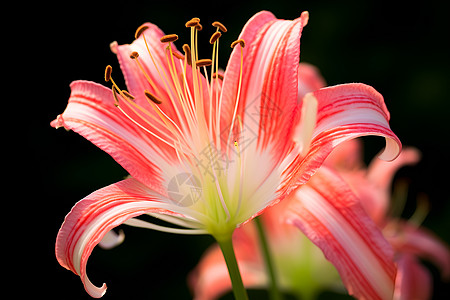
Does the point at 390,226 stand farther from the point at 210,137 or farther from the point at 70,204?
the point at 70,204

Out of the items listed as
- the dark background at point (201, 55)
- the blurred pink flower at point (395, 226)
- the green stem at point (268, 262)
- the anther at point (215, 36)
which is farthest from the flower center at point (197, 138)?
the dark background at point (201, 55)

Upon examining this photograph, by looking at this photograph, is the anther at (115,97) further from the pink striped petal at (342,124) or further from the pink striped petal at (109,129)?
the pink striped petal at (342,124)

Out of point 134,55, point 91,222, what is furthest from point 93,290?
point 134,55

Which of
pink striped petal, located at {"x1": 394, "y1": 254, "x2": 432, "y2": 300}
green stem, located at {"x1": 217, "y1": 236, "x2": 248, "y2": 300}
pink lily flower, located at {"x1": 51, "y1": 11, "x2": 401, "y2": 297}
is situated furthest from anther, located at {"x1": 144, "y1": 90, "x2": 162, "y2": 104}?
pink striped petal, located at {"x1": 394, "y1": 254, "x2": 432, "y2": 300}

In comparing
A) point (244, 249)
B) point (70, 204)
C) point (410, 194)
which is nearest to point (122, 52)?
point (244, 249)

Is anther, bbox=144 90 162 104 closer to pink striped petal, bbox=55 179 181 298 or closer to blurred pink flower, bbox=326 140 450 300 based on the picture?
pink striped petal, bbox=55 179 181 298

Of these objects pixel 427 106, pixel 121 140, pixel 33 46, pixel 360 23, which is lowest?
pixel 427 106
